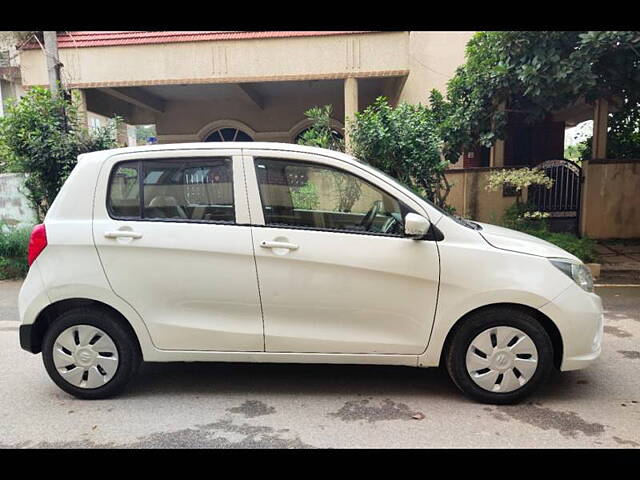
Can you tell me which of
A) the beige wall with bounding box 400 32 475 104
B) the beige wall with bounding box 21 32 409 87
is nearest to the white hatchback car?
the beige wall with bounding box 21 32 409 87

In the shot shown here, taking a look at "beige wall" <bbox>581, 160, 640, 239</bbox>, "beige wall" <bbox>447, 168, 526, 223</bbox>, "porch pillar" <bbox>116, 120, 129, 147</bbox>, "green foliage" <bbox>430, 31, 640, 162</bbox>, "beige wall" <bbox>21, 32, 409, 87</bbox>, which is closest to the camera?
"green foliage" <bbox>430, 31, 640, 162</bbox>

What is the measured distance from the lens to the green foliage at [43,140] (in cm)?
764

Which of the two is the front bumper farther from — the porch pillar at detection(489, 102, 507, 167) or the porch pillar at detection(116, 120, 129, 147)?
the porch pillar at detection(489, 102, 507, 167)

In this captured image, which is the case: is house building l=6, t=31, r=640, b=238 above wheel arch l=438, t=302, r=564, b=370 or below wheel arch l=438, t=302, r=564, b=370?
above

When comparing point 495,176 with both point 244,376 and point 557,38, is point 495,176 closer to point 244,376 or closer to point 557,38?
point 557,38

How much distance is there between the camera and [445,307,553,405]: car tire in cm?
340

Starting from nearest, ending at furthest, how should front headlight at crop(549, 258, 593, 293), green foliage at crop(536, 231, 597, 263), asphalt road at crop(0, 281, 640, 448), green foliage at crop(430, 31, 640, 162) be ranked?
asphalt road at crop(0, 281, 640, 448) < front headlight at crop(549, 258, 593, 293) < green foliage at crop(430, 31, 640, 162) < green foliage at crop(536, 231, 597, 263)

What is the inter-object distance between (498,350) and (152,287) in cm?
256

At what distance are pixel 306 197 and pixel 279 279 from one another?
26.3 inches

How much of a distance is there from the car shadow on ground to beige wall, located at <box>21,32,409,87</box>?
805 cm

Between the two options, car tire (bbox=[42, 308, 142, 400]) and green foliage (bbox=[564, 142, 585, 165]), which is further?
green foliage (bbox=[564, 142, 585, 165])

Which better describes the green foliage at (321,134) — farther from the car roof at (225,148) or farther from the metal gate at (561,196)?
the metal gate at (561,196)

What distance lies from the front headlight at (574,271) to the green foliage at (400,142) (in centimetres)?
385

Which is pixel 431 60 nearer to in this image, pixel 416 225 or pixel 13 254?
pixel 416 225
